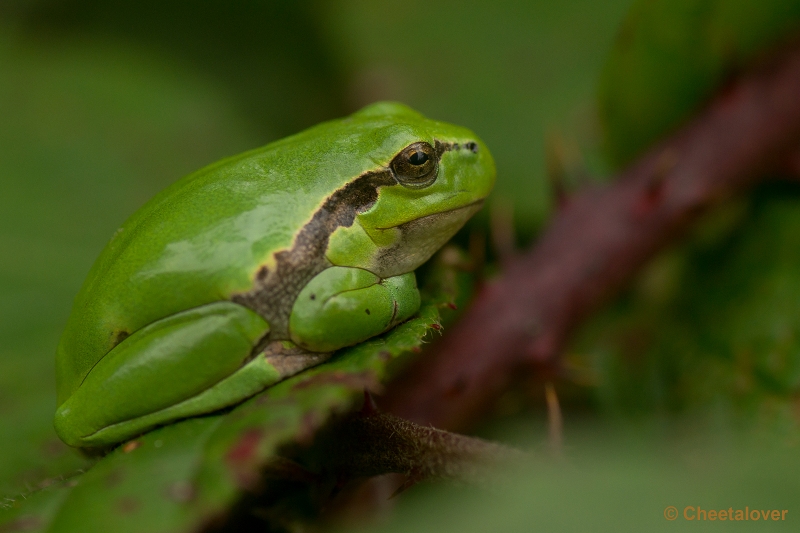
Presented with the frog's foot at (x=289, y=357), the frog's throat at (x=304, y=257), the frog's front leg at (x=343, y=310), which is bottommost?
the frog's foot at (x=289, y=357)

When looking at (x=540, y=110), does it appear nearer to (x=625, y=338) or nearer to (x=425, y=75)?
(x=425, y=75)

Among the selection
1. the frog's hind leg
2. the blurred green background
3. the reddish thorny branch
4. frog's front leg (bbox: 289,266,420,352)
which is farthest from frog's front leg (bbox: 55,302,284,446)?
the reddish thorny branch

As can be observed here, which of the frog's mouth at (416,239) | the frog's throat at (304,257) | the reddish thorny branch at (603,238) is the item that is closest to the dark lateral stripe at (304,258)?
the frog's throat at (304,257)

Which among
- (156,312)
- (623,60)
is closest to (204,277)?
(156,312)

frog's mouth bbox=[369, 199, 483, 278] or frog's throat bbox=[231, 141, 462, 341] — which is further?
frog's mouth bbox=[369, 199, 483, 278]

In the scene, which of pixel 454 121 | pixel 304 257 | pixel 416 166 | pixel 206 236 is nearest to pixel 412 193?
pixel 416 166

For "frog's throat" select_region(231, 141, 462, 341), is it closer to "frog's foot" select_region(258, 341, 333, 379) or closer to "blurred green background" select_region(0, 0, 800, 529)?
"frog's foot" select_region(258, 341, 333, 379)

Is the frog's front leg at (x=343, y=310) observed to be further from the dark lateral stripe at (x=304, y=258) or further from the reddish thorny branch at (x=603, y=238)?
the reddish thorny branch at (x=603, y=238)
